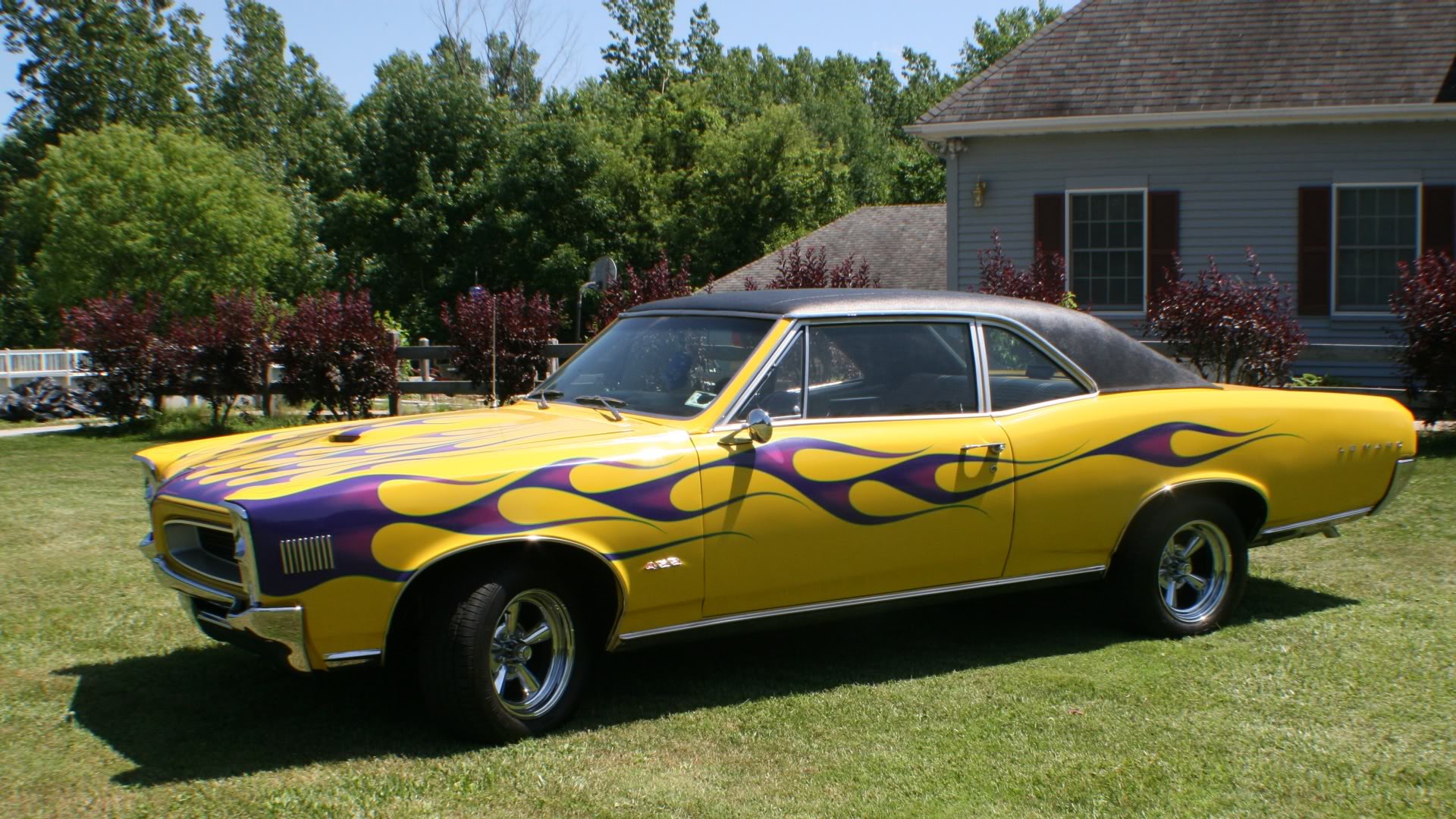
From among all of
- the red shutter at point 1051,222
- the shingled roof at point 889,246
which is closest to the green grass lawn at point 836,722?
the red shutter at point 1051,222

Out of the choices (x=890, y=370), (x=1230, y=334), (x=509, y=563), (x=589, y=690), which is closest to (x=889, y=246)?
(x=1230, y=334)

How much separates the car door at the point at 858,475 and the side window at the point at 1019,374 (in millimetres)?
108

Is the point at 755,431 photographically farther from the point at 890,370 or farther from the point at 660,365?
the point at 890,370

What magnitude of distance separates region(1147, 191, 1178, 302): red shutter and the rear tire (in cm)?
1088

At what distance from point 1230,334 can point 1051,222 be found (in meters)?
4.73

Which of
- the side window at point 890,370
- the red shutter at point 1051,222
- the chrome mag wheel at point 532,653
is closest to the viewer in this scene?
the chrome mag wheel at point 532,653

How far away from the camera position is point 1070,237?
16578 mm

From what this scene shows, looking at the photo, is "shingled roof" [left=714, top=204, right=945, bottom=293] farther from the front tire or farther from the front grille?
the front grille

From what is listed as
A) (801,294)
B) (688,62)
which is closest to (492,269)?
(688,62)

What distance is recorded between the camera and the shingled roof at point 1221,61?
15.4 meters

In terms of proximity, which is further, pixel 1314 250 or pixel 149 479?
pixel 1314 250

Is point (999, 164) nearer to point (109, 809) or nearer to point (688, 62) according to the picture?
point (109, 809)

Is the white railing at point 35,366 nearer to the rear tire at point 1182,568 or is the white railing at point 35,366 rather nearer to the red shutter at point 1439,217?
the red shutter at point 1439,217

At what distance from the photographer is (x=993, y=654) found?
5543 mm
